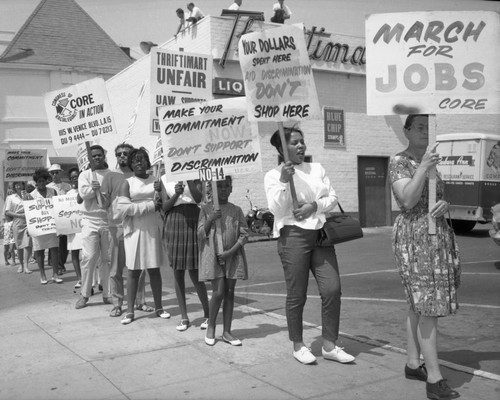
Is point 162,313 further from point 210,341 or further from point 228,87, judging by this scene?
point 228,87

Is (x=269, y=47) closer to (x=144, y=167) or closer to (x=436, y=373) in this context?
(x=144, y=167)

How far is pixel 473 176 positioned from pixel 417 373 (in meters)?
12.8

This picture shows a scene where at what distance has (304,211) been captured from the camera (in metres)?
4.59

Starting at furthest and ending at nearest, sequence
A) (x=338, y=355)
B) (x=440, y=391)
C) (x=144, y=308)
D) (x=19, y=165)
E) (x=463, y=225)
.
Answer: (x=463, y=225) < (x=19, y=165) < (x=144, y=308) < (x=338, y=355) < (x=440, y=391)

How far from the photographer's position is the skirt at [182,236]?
19.7ft

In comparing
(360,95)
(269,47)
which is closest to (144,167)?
(269,47)

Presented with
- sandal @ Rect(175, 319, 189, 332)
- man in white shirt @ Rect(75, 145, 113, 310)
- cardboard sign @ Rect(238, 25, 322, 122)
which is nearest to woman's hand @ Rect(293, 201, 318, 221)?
cardboard sign @ Rect(238, 25, 322, 122)

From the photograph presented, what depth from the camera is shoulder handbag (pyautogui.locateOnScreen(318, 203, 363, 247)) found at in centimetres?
462

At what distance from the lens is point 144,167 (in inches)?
255

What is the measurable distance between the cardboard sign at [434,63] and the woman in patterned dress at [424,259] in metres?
0.28

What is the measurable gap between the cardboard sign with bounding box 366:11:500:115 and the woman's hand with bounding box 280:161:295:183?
0.78 meters

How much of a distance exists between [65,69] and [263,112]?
930 inches

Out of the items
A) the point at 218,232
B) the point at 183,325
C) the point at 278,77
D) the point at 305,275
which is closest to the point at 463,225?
the point at 183,325

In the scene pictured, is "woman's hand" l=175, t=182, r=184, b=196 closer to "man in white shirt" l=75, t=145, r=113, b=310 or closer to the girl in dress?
the girl in dress
